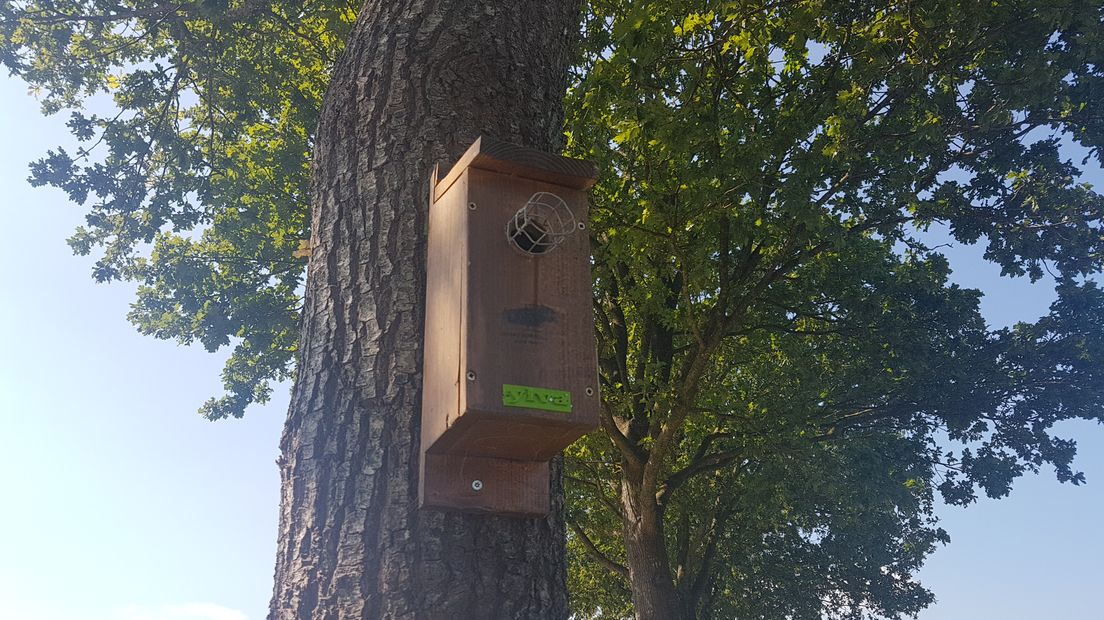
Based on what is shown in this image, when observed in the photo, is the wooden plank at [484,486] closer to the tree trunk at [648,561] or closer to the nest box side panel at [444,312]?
the nest box side panel at [444,312]

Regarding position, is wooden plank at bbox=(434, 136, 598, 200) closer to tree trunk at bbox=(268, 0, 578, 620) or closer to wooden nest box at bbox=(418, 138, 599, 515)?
wooden nest box at bbox=(418, 138, 599, 515)

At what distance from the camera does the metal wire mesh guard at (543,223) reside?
2.67 metres

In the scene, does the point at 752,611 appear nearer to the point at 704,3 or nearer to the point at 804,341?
the point at 804,341

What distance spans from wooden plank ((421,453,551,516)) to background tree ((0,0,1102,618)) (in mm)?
327

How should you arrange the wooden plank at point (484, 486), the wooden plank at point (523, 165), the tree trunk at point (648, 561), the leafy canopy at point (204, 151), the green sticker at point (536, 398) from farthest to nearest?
the tree trunk at point (648, 561) → the leafy canopy at point (204, 151) → the wooden plank at point (523, 165) → the wooden plank at point (484, 486) → the green sticker at point (536, 398)

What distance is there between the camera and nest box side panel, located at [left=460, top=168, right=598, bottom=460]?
2377 mm

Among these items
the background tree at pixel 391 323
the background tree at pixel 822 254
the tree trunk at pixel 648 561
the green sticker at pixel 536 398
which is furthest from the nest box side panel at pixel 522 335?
the tree trunk at pixel 648 561

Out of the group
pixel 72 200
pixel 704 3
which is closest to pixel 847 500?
pixel 704 3

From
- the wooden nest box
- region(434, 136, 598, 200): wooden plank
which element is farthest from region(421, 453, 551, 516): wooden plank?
region(434, 136, 598, 200): wooden plank

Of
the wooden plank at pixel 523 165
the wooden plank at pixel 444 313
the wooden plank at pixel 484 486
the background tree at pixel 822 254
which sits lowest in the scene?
the wooden plank at pixel 484 486

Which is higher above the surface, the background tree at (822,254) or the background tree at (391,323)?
the background tree at (822,254)

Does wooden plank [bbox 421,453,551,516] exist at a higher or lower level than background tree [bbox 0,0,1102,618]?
lower

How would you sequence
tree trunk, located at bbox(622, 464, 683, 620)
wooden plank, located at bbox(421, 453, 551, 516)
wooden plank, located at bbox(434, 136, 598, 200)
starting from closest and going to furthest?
wooden plank, located at bbox(421, 453, 551, 516) → wooden plank, located at bbox(434, 136, 598, 200) → tree trunk, located at bbox(622, 464, 683, 620)

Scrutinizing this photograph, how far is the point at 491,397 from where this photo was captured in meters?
2.34
